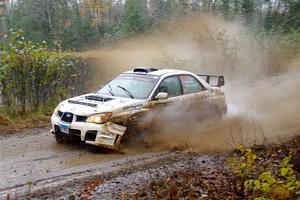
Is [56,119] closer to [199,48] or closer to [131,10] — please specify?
[199,48]

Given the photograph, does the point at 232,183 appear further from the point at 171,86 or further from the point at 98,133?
the point at 171,86

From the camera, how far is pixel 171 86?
372 inches

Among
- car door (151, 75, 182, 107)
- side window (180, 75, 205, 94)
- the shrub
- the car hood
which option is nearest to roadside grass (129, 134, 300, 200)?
the car hood

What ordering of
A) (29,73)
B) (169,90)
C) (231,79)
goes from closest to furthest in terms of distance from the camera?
(169,90)
(29,73)
(231,79)

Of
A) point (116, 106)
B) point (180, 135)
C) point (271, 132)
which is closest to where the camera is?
point (116, 106)

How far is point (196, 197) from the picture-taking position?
5.50m

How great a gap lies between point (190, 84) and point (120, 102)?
2.19 meters

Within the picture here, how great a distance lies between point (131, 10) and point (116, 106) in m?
53.6

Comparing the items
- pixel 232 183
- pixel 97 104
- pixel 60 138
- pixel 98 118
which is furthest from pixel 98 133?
pixel 232 183

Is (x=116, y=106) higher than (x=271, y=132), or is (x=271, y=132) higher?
(x=116, y=106)

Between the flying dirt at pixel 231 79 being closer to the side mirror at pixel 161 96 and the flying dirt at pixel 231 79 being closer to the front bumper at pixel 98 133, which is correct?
the side mirror at pixel 161 96

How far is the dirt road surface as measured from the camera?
597cm

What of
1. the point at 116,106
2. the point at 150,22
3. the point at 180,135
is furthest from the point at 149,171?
the point at 150,22

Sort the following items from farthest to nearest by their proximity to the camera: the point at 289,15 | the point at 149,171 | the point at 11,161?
the point at 289,15 < the point at 11,161 < the point at 149,171
